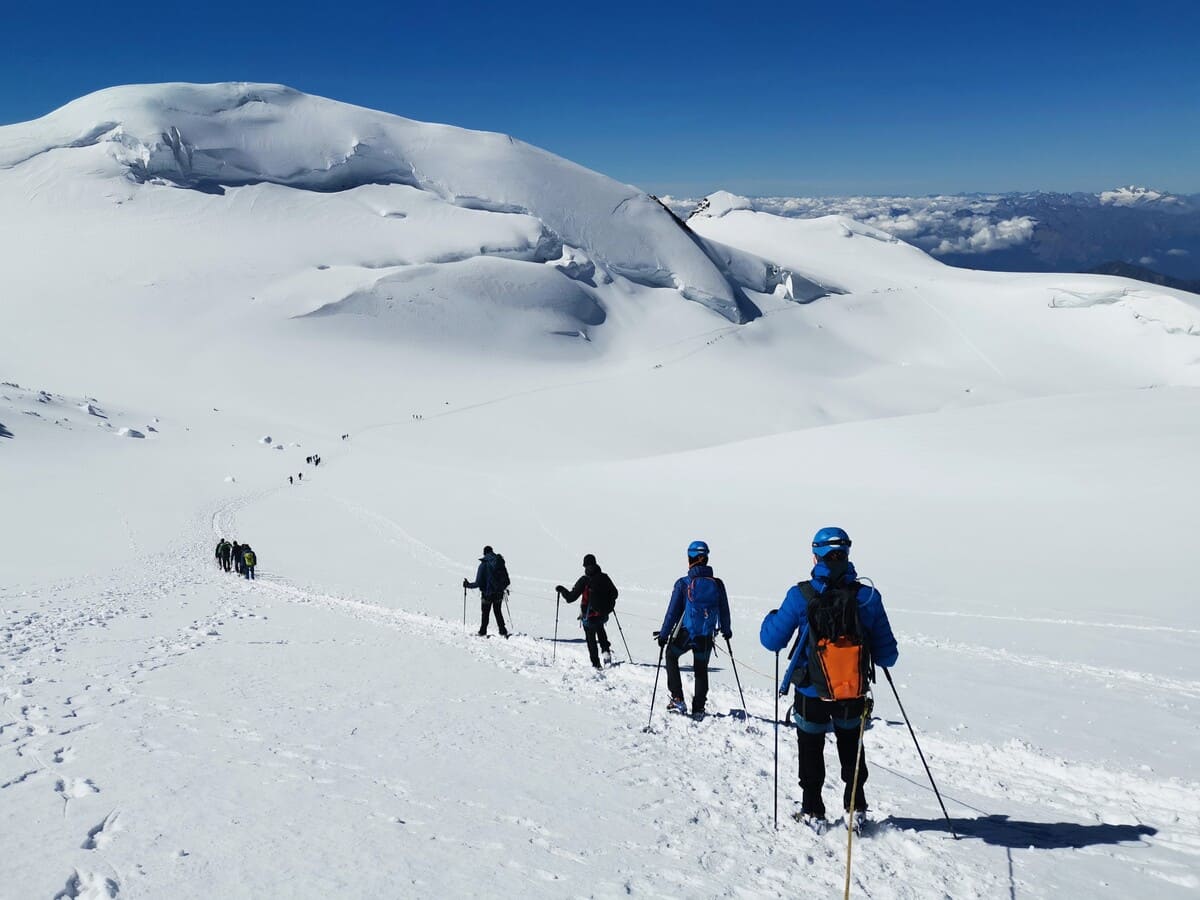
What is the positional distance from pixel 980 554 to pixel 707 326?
80.1m

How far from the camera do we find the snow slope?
181 inches

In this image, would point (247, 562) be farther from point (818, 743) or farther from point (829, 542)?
point (829, 542)

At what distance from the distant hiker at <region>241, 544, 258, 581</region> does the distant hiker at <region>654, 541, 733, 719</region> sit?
15271 millimetres

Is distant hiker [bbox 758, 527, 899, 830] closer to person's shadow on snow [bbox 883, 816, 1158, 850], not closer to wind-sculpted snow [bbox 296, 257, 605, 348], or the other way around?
person's shadow on snow [bbox 883, 816, 1158, 850]

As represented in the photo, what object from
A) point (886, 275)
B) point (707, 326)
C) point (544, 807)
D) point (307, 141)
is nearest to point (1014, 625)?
point (544, 807)

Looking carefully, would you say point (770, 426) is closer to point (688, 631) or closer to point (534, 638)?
point (534, 638)

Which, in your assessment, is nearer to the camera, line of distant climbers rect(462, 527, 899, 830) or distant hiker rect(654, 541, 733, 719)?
line of distant climbers rect(462, 527, 899, 830)

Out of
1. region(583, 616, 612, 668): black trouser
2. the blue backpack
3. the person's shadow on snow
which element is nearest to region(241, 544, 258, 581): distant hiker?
region(583, 616, 612, 668): black trouser

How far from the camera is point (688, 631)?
7.61 metres

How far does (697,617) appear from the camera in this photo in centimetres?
754

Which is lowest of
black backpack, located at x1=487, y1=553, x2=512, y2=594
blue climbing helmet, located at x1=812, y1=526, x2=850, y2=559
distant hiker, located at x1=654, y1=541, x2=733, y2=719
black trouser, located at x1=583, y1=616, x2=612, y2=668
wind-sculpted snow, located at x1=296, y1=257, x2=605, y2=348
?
black trouser, located at x1=583, y1=616, x2=612, y2=668

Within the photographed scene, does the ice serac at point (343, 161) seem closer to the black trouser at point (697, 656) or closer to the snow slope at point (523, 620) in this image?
the snow slope at point (523, 620)

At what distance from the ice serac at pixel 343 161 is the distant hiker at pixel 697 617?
9787cm

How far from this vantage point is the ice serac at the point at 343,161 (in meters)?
105
